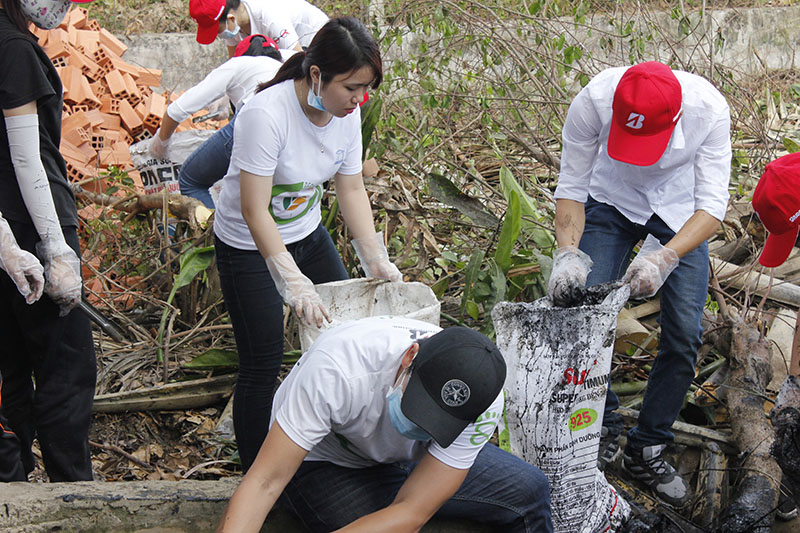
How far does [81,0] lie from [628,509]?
88.6 inches

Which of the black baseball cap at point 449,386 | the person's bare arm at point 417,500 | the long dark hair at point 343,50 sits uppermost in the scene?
the long dark hair at point 343,50

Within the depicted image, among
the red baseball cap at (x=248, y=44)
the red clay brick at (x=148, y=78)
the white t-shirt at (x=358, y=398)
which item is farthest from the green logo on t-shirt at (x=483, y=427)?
the red clay brick at (x=148, y=78)

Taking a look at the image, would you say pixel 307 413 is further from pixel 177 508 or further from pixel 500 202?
pixel 500 202

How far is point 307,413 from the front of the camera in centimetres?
167

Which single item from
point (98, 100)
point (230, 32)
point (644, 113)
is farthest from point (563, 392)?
point (98, 100)

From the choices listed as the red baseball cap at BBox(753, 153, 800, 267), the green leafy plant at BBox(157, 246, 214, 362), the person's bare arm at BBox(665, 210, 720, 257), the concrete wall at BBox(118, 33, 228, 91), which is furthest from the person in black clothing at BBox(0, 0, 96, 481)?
the concrete wall at BBox(118, 33, 228, 91)

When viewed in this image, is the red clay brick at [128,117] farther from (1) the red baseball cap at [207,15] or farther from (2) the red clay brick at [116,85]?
(1) the red baseball cap at [207,15]

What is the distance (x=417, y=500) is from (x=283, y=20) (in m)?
2.84

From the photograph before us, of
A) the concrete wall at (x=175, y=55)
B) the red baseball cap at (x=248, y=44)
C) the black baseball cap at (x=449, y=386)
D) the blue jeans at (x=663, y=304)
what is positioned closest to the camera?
the black baseball cap at (x=449, y=386)

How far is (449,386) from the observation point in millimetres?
1562

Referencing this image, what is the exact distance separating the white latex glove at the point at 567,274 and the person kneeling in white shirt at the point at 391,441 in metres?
0.61

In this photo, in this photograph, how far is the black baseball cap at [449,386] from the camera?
157 centimetres

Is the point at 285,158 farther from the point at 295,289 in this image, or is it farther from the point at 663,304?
the point at 663,304

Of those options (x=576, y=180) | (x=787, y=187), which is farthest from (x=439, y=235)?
(x=787, y=187)
